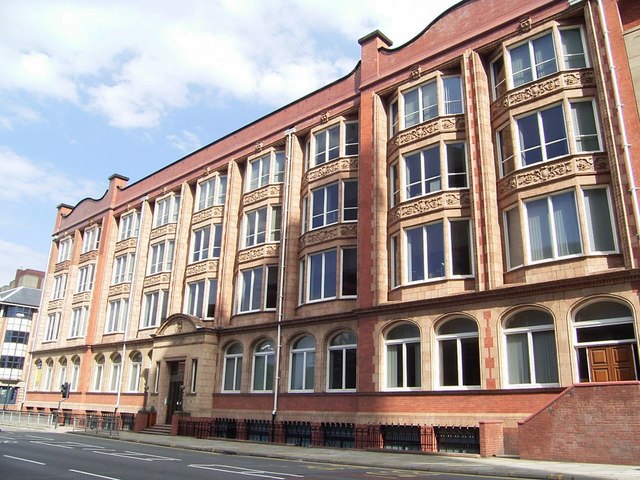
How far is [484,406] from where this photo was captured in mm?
19672

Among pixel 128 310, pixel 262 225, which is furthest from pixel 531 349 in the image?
pixel 128 310

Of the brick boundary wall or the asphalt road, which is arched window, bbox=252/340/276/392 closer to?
the asphalt road

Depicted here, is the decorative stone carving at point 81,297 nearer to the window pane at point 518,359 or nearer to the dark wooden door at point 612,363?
the window pane at point 518,359

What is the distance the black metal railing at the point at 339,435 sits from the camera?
77.7ft

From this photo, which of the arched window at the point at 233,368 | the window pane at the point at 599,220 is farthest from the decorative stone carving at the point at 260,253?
the window pane at the point at 599,220

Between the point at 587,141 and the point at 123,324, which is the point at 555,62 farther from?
the point at 123,324

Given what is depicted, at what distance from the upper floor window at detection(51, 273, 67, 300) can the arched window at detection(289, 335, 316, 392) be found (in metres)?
29.7

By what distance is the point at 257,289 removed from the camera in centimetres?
3122

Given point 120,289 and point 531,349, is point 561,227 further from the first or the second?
point 120,289

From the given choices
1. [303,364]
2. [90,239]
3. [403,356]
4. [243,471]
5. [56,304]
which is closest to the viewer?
[243,471]

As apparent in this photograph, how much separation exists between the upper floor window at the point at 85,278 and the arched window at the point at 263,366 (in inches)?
862

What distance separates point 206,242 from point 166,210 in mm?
6537

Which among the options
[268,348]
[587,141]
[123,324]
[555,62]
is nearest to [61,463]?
[268,348]

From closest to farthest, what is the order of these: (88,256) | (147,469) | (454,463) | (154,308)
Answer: (147,469)
(454,463)
(154,308)
(88,256)
